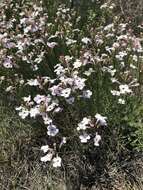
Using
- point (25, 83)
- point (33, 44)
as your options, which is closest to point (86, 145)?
point (25, 83)

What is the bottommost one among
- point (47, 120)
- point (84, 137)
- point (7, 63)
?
point (84, 137)

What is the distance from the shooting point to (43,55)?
11.3ft

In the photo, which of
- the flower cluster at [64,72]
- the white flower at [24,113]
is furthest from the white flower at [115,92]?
the white flower at [24,113]

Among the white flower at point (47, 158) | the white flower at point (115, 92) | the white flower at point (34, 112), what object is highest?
the white flower at point (115, 92)

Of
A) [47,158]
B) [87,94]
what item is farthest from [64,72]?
[47,158]

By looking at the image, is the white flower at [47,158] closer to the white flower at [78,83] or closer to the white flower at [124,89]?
the white flower at [78,83]

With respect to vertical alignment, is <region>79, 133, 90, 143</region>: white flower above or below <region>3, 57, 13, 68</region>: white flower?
below

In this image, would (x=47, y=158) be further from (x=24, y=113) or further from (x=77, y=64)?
(x=77, y=64)

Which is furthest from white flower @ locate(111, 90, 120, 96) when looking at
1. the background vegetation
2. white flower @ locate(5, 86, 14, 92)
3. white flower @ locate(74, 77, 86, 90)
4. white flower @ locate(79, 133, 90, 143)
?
white flower @ locate(5, 86, 14, 92)

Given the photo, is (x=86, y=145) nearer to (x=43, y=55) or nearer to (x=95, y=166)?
(x=95, y=166)

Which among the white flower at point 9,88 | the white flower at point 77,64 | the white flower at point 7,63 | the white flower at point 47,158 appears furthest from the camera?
the white flower at point 7,63

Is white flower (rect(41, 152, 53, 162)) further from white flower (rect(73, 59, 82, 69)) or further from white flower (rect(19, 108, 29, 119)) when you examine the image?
white flower (rect(73, 59, 82, 69))

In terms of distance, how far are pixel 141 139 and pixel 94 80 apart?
19.4 inches

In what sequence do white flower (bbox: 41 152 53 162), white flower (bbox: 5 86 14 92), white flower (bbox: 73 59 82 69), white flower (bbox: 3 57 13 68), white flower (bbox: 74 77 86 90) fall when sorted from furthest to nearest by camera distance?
white flower (bbox: 3 57 13 68) → white flower (bbox: 5 86 14 92) → white flower (bbox: 73 59 82 69) → white flower (bbox: 74 77 86 90) → white flower (bbox: 41 152 53 162)
